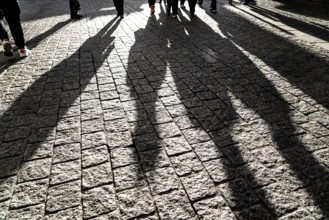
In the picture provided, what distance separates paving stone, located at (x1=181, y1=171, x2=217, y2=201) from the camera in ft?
7.64

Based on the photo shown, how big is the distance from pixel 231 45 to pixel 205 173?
4.78 meters

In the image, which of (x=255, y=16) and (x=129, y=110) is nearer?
(x=129, y=110)

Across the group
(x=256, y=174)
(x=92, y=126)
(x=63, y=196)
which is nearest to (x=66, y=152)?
(x=92, y=126)

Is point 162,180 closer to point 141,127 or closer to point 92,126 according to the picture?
Result: point 141,127

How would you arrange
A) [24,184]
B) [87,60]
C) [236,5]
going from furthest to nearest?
[236,5]
[87,60]
[24,184]

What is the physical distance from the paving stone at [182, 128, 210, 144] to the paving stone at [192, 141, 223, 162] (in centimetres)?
7

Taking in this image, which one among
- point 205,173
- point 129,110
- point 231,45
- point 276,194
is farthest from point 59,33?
point 276,194

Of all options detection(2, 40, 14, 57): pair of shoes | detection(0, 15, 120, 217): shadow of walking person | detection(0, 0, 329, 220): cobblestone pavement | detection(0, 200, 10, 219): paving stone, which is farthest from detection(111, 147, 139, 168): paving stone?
detection(2, 40, 14, 57): pair of shoes

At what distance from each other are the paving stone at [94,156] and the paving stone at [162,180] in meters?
0.57

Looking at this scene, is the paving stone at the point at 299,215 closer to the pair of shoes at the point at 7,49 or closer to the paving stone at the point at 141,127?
the paving stone at the point at 141,127

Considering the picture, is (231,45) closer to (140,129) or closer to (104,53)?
(104,53)

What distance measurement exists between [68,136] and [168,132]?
1252 millimetres

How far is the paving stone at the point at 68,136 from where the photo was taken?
3.14 m

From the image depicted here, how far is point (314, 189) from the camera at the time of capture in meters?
2.30
